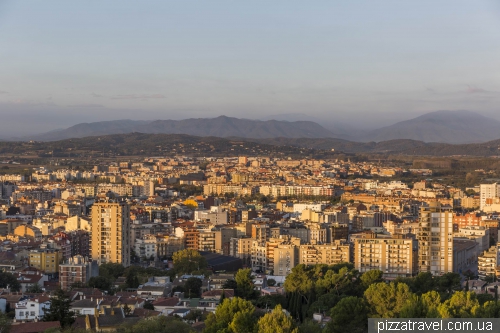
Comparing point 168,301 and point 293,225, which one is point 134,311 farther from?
point 293,225

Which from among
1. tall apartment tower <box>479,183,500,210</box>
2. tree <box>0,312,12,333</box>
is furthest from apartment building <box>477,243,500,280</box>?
tall apartment tower <box>479,183,500,210</box>

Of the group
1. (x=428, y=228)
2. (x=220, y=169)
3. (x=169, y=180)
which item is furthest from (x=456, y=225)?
(x=220, y=169)

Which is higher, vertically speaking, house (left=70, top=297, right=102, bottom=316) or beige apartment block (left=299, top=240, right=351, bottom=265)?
house (left=70, top=297, right=102, bottom=316)

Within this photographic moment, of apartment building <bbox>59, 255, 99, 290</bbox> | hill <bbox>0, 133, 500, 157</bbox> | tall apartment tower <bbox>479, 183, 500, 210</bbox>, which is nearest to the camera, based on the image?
apartment building <bbox>59, 255, 99, 290</bbox>

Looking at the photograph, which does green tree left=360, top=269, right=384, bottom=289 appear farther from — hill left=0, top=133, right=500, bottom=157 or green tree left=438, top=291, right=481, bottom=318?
hill left=0, top=133, right=500, bottom=157

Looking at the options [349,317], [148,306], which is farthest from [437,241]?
[349,317]
